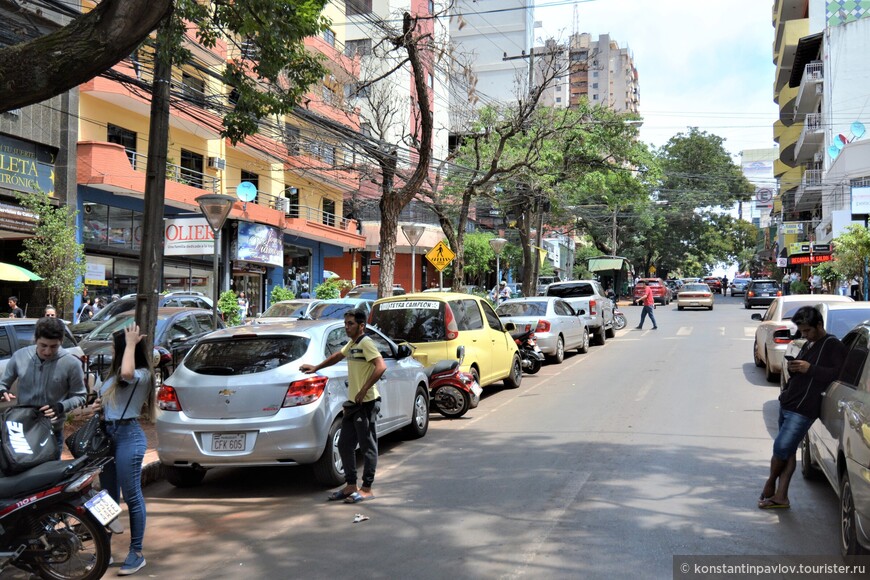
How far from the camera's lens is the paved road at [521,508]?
5.11 metres

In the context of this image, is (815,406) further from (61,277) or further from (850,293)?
(850,293)

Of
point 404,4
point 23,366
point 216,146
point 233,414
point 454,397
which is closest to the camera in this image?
point 23,366

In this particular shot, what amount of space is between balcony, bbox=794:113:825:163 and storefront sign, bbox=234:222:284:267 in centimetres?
3625

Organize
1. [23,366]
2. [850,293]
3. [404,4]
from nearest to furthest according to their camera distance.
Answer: [23,366] → [850,293] → [404,4]

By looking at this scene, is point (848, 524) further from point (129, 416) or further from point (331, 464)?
point (129, 416)

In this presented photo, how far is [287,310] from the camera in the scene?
60.8 ft

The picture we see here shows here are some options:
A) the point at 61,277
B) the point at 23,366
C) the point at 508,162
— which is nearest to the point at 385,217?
the point at 61,277

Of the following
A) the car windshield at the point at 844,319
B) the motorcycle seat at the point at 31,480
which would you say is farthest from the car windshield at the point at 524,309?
the motorcycle seat at the point at 31,480

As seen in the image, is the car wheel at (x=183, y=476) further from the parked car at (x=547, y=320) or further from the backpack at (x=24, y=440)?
the parked car at (x=547, y=320)

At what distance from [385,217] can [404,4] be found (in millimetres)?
30771

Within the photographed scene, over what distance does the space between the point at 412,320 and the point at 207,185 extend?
18169 millimetres

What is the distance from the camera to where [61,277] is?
18719mm

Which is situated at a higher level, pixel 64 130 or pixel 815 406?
pixel 64 130

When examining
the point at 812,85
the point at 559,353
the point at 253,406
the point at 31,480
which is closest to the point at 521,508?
the point at 253,406
